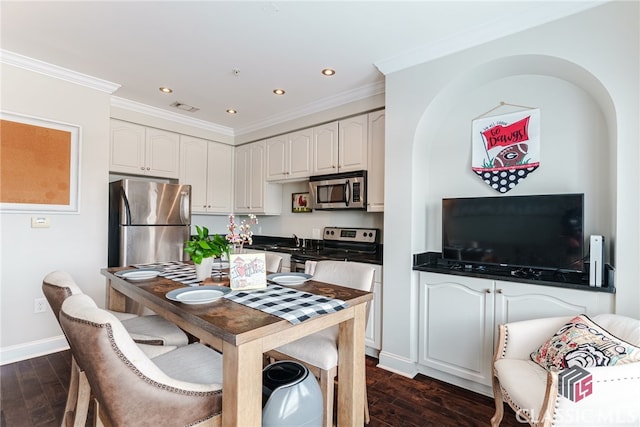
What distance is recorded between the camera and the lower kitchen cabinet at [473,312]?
188 centimetres

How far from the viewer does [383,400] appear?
2113 millimetres

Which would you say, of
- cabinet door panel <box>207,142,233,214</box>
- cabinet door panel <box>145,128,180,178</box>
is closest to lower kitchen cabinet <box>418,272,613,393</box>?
cabinet door panel <box>207,142,233,214</box>

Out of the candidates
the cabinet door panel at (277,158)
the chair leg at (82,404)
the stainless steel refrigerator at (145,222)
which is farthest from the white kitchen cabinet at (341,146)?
the chair leg at (82,404)

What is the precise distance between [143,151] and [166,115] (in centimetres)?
53

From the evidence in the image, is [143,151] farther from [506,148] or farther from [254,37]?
[506,148]

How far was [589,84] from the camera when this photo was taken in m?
1.96

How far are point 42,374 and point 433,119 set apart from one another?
3633mm

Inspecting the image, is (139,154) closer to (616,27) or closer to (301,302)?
(301,302)

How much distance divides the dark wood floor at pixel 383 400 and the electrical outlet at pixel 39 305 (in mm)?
430

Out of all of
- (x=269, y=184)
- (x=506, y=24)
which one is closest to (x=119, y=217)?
(x=269, y=184)

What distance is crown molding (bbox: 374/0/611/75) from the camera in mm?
1861

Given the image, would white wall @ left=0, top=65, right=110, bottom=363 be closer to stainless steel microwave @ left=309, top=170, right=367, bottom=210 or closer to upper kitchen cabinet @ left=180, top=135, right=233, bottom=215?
upper kitchen cabinet @ left=180, top=135, right=233, bottom=215

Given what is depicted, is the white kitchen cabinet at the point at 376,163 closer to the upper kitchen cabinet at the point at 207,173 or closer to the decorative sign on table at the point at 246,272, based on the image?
the decorative sign on table at the point at 246,272

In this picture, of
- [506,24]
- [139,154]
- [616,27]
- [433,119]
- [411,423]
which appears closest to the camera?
[616,27]
